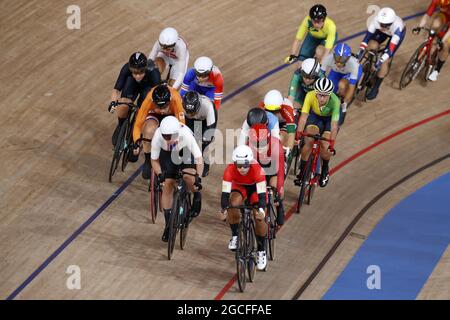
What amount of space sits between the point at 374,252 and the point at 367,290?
2.30ft

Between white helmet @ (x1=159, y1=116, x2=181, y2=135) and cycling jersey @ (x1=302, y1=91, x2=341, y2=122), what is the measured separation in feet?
5.44

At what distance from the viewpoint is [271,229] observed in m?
10.9

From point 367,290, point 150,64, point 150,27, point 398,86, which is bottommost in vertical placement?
point 367,290

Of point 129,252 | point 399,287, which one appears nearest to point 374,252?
point 399,287

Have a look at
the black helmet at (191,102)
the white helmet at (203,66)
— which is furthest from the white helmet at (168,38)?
the black helmet at (191,102)

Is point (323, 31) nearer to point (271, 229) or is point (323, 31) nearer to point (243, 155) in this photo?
point (271, 229)

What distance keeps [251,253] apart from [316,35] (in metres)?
3.53

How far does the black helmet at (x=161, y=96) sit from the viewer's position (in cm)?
1109

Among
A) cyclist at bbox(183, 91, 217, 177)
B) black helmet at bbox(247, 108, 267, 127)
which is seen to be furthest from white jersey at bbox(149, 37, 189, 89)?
black helmet at bbox(247, 108, 267, 127)

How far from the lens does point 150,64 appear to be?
1196cm

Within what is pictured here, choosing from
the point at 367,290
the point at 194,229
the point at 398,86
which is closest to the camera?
the point at 367,290

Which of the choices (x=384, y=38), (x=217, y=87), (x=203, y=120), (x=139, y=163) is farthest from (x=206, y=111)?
(x=384, y=38)

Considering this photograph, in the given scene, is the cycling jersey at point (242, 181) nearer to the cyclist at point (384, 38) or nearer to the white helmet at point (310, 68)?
the white helmet at point (310, 68)

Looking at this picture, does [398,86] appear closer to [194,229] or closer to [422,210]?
[422,210]
